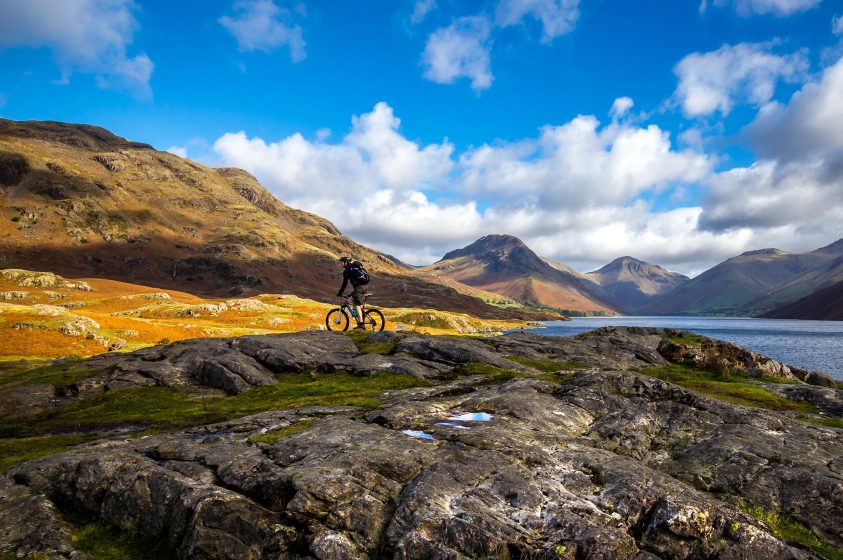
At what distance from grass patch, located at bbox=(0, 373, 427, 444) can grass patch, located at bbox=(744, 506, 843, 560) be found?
13252 millimetres

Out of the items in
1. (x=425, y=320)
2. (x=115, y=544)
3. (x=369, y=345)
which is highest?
(x=369, y=345)

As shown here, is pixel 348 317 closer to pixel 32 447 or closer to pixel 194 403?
pixel 194 403

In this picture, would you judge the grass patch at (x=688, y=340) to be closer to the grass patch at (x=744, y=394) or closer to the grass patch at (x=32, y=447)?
the grass patch at (x=744, y=394)

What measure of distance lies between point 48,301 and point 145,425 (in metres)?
130

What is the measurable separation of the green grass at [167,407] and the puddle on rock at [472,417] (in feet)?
13.7

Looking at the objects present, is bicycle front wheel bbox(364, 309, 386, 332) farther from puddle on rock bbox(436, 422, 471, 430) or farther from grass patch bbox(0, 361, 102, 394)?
puddle on rock bbox(436, 422, 471, 430)

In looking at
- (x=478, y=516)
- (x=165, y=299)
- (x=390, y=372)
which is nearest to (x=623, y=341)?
(x=390, y=372)

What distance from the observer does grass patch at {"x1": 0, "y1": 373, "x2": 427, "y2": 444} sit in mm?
20688

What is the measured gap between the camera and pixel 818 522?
11.3 meters

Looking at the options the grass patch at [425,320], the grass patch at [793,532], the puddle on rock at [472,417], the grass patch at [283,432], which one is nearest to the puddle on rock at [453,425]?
the puddle on rock at [472,417]

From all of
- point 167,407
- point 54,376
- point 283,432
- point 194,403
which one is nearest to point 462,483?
point 283,432

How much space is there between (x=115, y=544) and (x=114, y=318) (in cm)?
7181

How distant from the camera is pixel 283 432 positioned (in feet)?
50.8

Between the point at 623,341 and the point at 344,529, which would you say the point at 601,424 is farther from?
the point at 623,341
